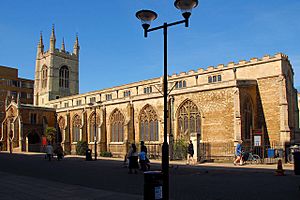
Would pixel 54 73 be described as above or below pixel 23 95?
above

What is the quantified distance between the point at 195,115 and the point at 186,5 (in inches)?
986

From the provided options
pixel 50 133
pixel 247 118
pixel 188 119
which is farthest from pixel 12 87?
pixel 247 118

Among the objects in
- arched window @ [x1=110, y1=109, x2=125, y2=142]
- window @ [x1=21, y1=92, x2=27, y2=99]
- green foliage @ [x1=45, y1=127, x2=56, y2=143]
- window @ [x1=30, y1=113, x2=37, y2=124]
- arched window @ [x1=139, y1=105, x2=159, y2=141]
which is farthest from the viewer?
window @ [x1=21, y1=92, x2=27, y2=99]

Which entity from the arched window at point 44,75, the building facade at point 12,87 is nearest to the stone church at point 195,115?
the arched window at point 44,75

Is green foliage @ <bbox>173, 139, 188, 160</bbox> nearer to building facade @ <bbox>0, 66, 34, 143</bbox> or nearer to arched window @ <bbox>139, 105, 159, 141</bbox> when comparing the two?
arched window @ <bbox>139, 105, 159, 141</bbox>

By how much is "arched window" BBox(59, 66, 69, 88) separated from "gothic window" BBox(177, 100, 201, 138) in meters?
43.9

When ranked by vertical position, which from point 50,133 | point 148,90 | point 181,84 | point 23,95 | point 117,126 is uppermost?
point 23,95

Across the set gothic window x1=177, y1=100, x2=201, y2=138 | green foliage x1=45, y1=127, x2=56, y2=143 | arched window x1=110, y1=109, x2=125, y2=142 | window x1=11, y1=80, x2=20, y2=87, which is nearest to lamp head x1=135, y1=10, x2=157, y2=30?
gothic window x1=177, y1=100, x2=201, y2=138

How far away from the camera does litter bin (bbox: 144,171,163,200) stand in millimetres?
7055

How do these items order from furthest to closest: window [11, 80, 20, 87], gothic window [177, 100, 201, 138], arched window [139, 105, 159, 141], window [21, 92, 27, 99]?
window [21, 92, 27, 99], window [11, 80, 20, 87], arched window [139, 105, 159, 141], gothic window [177, 100, 201, 138]

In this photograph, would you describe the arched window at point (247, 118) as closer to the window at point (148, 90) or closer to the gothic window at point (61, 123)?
the window at point (148, 90)

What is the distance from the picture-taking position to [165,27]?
30.7ft

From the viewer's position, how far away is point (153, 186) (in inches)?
278

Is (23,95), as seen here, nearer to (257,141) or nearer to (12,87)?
(12,87)
